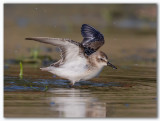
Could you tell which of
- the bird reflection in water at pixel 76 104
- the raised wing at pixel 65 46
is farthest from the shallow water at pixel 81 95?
the raised wing at pixel 65 46

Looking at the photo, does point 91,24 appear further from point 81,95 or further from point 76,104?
point 76,104

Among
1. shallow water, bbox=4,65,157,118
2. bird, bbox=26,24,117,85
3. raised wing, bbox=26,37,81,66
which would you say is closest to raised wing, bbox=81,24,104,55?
bird, bbox=26,24,117,85

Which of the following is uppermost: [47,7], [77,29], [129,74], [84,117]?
[47,7]

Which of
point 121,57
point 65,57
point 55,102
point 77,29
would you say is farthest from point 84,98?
point 77,29

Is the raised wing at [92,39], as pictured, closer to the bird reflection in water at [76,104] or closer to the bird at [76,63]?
the bird at [76,63]

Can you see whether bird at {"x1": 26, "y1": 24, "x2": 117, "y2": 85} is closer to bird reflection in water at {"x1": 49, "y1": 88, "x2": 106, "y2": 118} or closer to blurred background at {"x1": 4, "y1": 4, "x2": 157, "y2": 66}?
bird reflection in water at {"x1": 49, "y1": 88, "x2": 106, "y2": 118}

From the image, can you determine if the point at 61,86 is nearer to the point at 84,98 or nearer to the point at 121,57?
the point at 84,98
